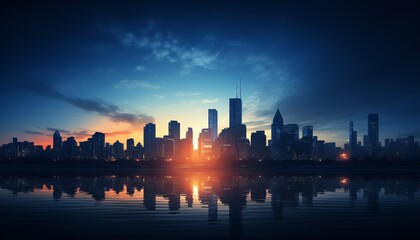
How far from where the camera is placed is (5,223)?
71.6 feet

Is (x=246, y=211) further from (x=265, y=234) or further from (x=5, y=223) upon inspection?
(x=5, y=223)

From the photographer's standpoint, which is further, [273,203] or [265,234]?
[273,203]

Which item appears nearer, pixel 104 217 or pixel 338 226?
pixel 338 226

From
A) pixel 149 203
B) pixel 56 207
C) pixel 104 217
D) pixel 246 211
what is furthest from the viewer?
pixel 149 203

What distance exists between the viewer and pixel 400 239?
17594 millimetres

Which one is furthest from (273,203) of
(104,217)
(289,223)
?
(104,217)

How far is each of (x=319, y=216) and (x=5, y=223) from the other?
77.1 ft

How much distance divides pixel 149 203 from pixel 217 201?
7.12 m

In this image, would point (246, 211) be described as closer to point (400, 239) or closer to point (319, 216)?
point (319, 216)

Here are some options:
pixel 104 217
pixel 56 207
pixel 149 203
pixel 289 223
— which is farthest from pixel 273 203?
pixel 56 207

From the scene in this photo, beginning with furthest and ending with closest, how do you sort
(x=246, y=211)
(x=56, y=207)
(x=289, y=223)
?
(x=56, y=207), (x=246, y=211), (x=289, y=223)

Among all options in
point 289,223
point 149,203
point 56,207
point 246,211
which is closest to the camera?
point 289,223

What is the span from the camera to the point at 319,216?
24.6m

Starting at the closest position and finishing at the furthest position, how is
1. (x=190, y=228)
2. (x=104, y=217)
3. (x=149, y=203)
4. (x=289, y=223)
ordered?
1. (x=190, y=228)
2. (x=289, y=223)
3. (x=104, y=217)
4. (x=149, y=203)
